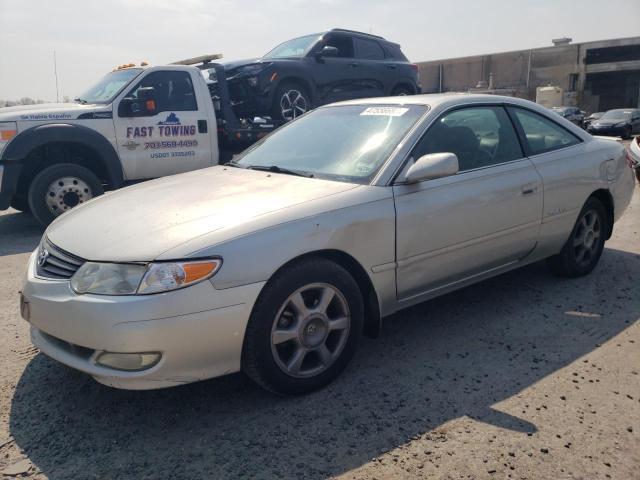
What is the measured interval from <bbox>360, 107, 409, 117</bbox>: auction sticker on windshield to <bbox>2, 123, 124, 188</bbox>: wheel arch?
13.8 ft

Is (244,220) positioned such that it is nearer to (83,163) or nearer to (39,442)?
(39,442)

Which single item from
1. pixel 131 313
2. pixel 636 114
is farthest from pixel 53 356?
pixel 636 114

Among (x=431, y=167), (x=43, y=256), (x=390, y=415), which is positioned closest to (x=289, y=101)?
(x=431, y=167)

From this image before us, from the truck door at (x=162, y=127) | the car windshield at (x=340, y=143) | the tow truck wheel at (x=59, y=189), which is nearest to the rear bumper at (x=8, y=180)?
the tow truck wheel at (x=59, y=189)

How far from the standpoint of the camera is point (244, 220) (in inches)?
109

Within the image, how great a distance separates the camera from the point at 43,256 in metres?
3.00

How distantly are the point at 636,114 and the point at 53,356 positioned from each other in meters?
28.9

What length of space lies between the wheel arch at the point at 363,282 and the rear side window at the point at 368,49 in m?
7.56

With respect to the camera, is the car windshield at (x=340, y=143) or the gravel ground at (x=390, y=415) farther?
the car windshield at (x=340, y=143)

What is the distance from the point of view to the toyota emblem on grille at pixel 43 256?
116 inches

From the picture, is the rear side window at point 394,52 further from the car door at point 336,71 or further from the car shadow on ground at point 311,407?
the car shadow on ground at point 311,407

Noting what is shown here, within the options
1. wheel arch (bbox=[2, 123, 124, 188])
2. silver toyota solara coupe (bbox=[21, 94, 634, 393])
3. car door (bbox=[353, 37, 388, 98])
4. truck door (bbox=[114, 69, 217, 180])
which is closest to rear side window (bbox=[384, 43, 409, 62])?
car door (bbox=[353, 37, 388, 98])

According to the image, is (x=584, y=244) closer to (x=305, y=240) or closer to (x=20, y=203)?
(x=305, y=240)

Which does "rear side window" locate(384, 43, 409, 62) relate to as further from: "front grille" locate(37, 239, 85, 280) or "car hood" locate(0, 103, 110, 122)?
"front grille" locate(37, 239, 85, 280)
